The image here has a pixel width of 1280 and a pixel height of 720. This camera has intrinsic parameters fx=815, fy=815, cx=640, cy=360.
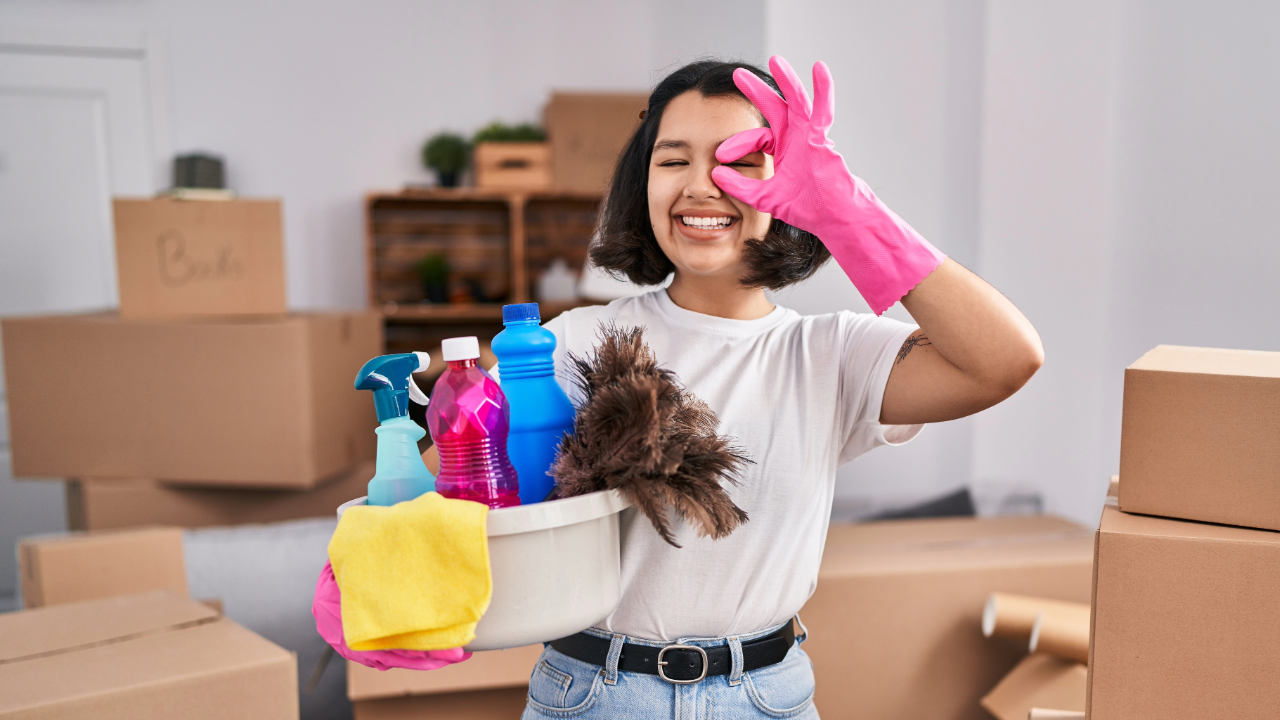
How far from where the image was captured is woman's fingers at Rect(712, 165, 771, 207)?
28.7 inches

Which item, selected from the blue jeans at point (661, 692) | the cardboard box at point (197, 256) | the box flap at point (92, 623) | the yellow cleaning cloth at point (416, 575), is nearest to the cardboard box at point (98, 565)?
the box flap at point (92, 623)

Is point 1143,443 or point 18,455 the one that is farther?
point 18,455

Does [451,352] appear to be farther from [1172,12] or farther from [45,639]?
[1172,12]

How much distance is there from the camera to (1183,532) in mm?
677

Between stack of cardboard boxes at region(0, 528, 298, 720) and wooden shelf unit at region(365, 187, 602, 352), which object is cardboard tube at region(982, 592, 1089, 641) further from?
wooden shelf unit at region(365, 187, 602, 352)

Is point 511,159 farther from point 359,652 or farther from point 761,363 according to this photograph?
point 359,652

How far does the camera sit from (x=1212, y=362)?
0.72 meters

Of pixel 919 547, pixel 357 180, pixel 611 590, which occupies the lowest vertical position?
pixel 919 547

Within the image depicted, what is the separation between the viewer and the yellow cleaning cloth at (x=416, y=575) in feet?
1.75

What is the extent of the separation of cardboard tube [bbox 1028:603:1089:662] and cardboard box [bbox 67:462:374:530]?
161 centimetres

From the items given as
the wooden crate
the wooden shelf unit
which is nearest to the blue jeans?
the wooden shelf unit

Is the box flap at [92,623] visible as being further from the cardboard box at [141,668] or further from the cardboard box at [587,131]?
the cardboard box at [587,131]

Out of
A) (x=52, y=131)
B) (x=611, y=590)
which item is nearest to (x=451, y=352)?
(x=611, y=590)

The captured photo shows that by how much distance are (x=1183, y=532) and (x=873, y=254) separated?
1.13 ft
